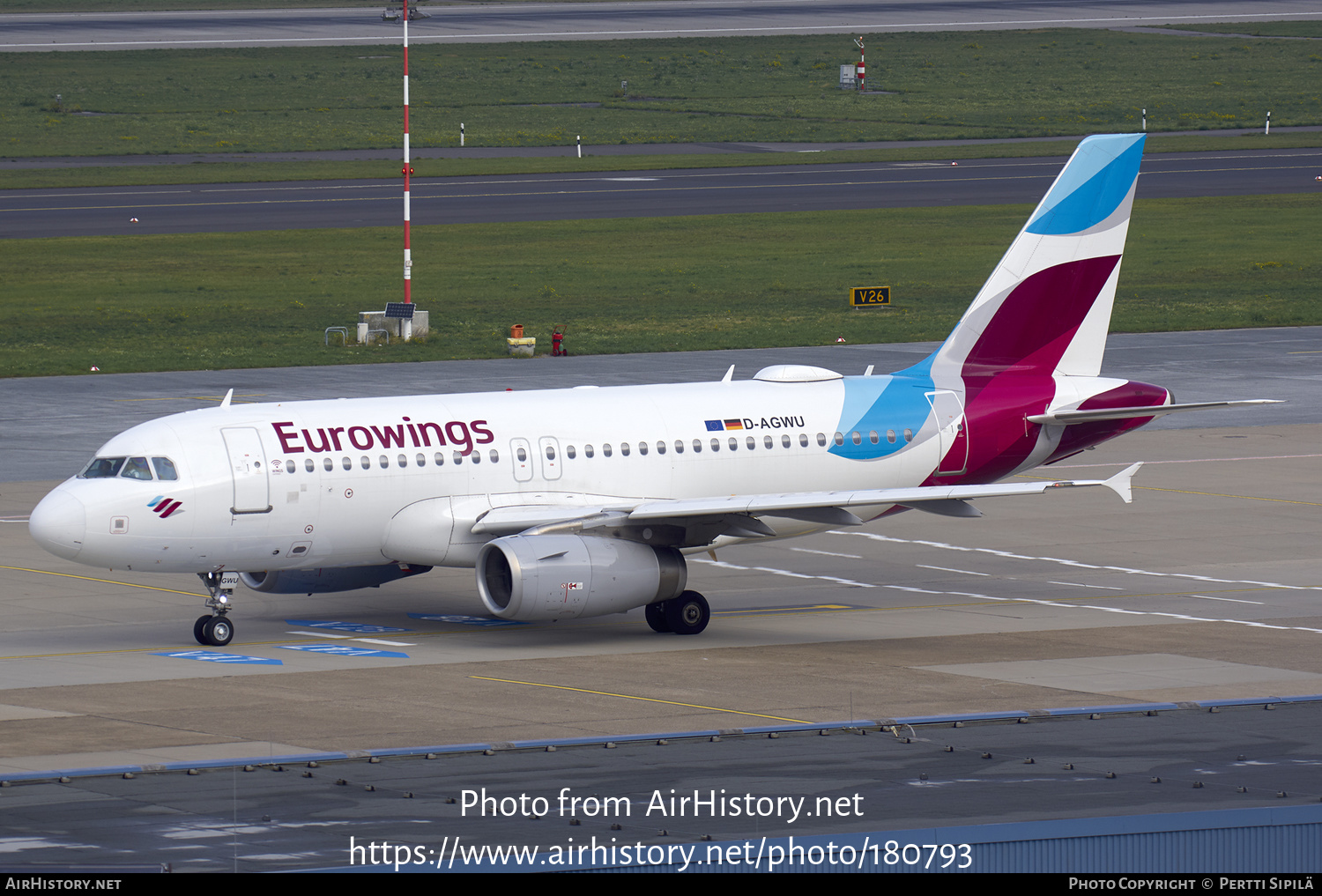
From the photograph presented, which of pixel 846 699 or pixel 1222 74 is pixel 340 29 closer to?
pixel 1222 74

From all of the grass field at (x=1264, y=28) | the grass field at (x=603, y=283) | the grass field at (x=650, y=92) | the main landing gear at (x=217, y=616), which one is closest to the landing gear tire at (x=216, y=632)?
the main landing gear at (x=217, y=616)

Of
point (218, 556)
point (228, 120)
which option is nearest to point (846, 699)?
point (218, 556)

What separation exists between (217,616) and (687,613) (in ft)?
27.2

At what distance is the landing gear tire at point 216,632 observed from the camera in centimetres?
3675

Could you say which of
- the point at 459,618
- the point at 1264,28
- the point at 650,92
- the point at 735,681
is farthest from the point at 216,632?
the point at 1264,28

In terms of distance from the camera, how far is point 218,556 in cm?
3656

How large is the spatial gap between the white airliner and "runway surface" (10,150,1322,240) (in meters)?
60.4

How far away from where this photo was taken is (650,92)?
15388cm

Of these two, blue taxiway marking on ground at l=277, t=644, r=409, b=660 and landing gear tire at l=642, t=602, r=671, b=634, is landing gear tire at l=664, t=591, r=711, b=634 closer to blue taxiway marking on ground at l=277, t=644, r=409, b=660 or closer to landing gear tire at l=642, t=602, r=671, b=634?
landing gear tire at l=642, t=602, r=671, b=634

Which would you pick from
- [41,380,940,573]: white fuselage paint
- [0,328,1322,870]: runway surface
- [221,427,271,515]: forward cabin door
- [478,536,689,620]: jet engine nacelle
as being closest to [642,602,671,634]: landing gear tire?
[0,328,1322,870]: runway surface

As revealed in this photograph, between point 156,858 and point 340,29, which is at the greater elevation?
point 340,29

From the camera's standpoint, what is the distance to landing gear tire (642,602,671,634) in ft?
126

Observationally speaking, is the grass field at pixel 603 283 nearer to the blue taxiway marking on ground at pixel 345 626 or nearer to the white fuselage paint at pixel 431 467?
the blue taxiway marking on ground at pixel 345 626
